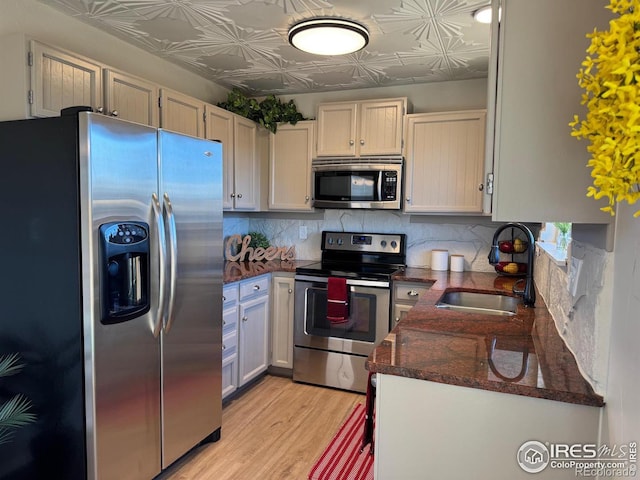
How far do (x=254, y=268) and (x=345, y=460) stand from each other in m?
1.54

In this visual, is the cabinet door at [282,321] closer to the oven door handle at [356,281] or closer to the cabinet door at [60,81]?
the oven door handle at [356,281]

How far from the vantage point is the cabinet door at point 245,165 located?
10.9 feet

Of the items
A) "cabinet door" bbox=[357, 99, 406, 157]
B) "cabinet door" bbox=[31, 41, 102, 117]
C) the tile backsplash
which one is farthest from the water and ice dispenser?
"cabinet door" bbox=[357, 99, 406, 157]

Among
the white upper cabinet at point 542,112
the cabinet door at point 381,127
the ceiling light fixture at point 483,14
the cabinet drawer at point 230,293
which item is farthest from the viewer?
the cabinet door at point 381,127

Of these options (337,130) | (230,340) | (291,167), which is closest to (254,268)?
(230,340)

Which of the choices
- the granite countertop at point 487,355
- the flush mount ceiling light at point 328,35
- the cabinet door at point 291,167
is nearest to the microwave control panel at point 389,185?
the cabinet door at point 291,167

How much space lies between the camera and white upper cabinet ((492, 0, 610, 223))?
102cm

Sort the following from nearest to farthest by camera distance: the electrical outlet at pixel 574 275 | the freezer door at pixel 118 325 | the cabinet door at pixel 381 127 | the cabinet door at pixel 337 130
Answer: the electrical outlet at pixel 574 275 → the freezer door at pixel 118 325 → the cabinet door at pixel 381 127 → the cabinet door at pixel 337 130

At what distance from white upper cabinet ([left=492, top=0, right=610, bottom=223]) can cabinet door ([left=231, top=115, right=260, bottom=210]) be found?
2482 millimetres

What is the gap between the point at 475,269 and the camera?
3.40m

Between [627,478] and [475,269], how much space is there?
2.63m

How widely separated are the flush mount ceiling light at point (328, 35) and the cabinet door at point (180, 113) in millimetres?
819

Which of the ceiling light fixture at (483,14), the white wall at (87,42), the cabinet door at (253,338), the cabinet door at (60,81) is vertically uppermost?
the ceiling light fixture at (483,14)

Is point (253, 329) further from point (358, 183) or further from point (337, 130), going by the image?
point (337, 130)
